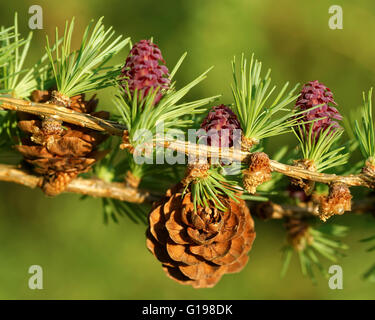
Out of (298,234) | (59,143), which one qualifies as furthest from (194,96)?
(59,143)

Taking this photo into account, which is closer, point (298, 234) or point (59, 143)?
point (59, 143)

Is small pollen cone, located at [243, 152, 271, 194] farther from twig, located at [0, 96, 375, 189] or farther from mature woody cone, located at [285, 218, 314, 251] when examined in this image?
mature woody cone, located at [285, 218, 314, 251]

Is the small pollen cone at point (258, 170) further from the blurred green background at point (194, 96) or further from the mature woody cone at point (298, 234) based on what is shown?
the blurred green background at point (194, 96)

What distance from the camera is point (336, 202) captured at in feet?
1.55

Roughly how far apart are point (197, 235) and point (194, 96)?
0.70 meters

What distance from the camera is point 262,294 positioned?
123 cm

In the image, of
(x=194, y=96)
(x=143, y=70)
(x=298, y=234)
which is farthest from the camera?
(x=194, y=96)

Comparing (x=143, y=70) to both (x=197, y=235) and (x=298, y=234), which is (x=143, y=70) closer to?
(x=197, y=235)

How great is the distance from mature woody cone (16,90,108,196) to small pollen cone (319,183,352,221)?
0.93 ft

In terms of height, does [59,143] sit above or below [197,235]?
above

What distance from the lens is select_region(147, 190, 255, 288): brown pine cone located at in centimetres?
51

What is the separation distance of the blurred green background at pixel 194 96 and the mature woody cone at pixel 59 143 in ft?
1.65

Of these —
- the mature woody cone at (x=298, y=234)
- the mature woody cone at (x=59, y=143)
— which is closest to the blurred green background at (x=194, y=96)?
A: the mature woody cone at (x=298, y=234)

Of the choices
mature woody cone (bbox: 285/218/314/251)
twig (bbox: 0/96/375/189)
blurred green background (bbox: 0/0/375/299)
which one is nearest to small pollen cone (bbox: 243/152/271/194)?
twig (bbox: 0/96/375/189)
